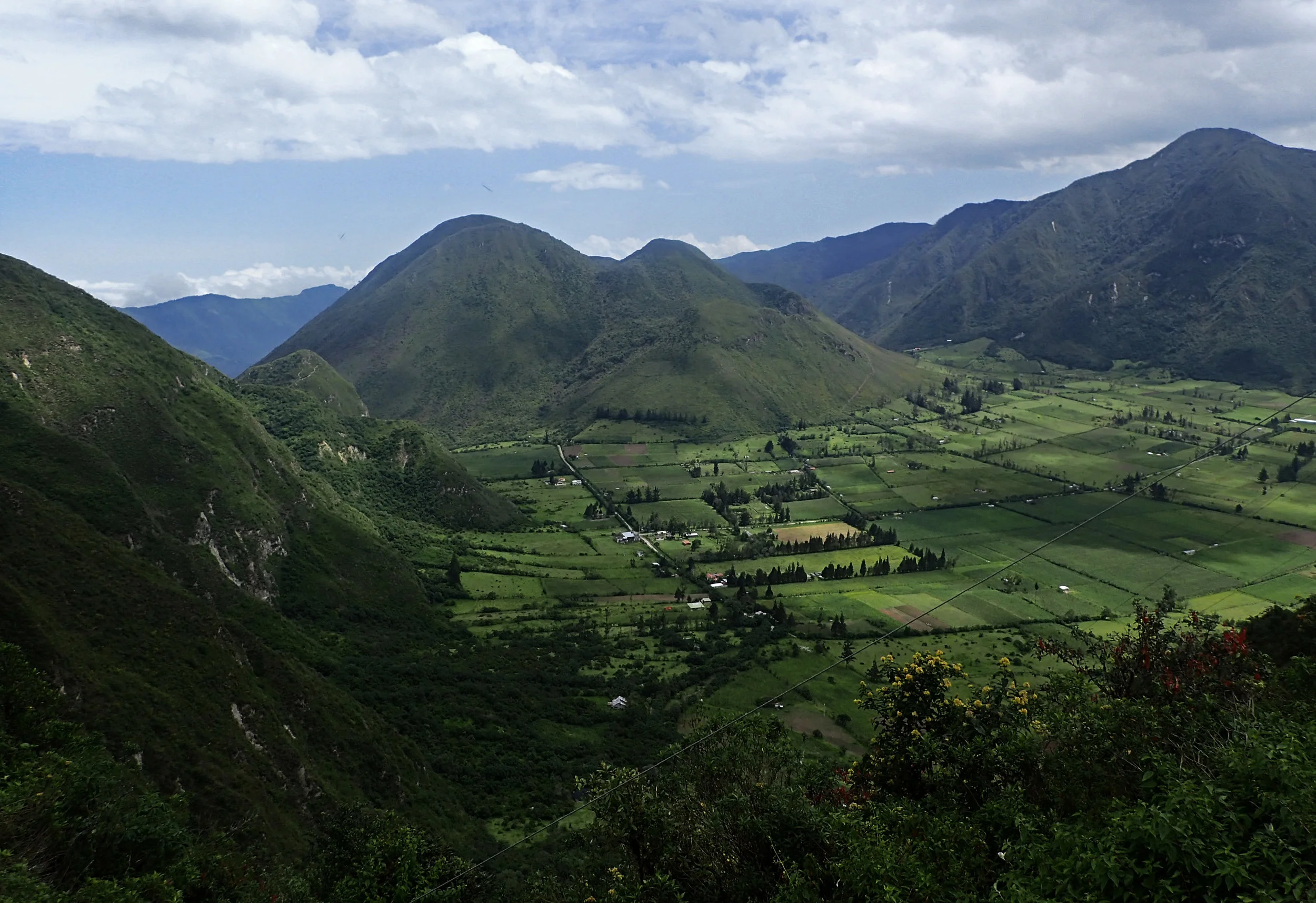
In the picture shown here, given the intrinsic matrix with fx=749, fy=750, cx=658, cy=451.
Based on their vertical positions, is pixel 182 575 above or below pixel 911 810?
below

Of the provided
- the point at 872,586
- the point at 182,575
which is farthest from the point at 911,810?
the point at 872,586

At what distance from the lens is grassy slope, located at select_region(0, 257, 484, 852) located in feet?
204

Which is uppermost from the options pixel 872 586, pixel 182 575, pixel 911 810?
pixel 911 810

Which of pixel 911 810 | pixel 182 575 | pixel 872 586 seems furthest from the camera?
pixel 872 586

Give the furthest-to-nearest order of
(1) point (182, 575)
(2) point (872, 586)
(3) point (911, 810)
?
1. (2) point (872, 586)
2. (1) point (182, 575)
3. (3) point (911, 810)

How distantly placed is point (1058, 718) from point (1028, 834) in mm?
10359

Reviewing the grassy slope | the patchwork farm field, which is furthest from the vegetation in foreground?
the patchwork farm field

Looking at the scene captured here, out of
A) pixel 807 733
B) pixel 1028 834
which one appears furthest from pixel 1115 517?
pixel 1028 834

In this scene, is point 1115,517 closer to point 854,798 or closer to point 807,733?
point 807,733

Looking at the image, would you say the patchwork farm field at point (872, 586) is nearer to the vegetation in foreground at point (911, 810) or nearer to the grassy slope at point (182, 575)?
the grassy slope at point (182, 575)

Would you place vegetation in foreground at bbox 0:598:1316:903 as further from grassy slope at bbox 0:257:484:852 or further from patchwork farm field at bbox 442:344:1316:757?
patchwork farm field at bbox 442:344:1316:757

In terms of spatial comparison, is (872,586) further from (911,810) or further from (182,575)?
(911,810)

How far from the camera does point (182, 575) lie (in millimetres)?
95562

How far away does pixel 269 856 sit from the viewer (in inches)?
2291
